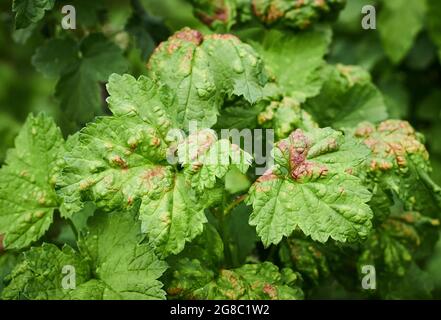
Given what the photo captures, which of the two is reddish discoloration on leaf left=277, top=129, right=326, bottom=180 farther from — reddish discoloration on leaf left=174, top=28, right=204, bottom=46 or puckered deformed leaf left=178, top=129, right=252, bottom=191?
reddish discoloration on leaf left=174, top=28, right=204, bottom=46

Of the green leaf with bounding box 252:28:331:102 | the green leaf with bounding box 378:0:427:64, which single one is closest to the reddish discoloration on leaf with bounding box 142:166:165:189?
the green leaf with bounding box 252:28:331:102

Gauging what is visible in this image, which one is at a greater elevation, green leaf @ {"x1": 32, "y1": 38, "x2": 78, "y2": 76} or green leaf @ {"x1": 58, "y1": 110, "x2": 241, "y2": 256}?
green leaf @ {"x1": 32, "y1": 38, "x2": 78, "y2": 76}

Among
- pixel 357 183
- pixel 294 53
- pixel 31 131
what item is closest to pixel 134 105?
pixel 31 131

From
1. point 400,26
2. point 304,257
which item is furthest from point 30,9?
point 400,26

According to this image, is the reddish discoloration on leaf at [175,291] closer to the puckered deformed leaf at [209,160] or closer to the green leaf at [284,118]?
the puckered deformed leaf at [209,160]

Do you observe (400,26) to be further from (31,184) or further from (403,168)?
(31,184)

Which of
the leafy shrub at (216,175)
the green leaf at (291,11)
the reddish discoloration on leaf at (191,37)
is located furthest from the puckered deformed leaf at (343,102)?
the reddish discoloration on leaf at (191,37)
